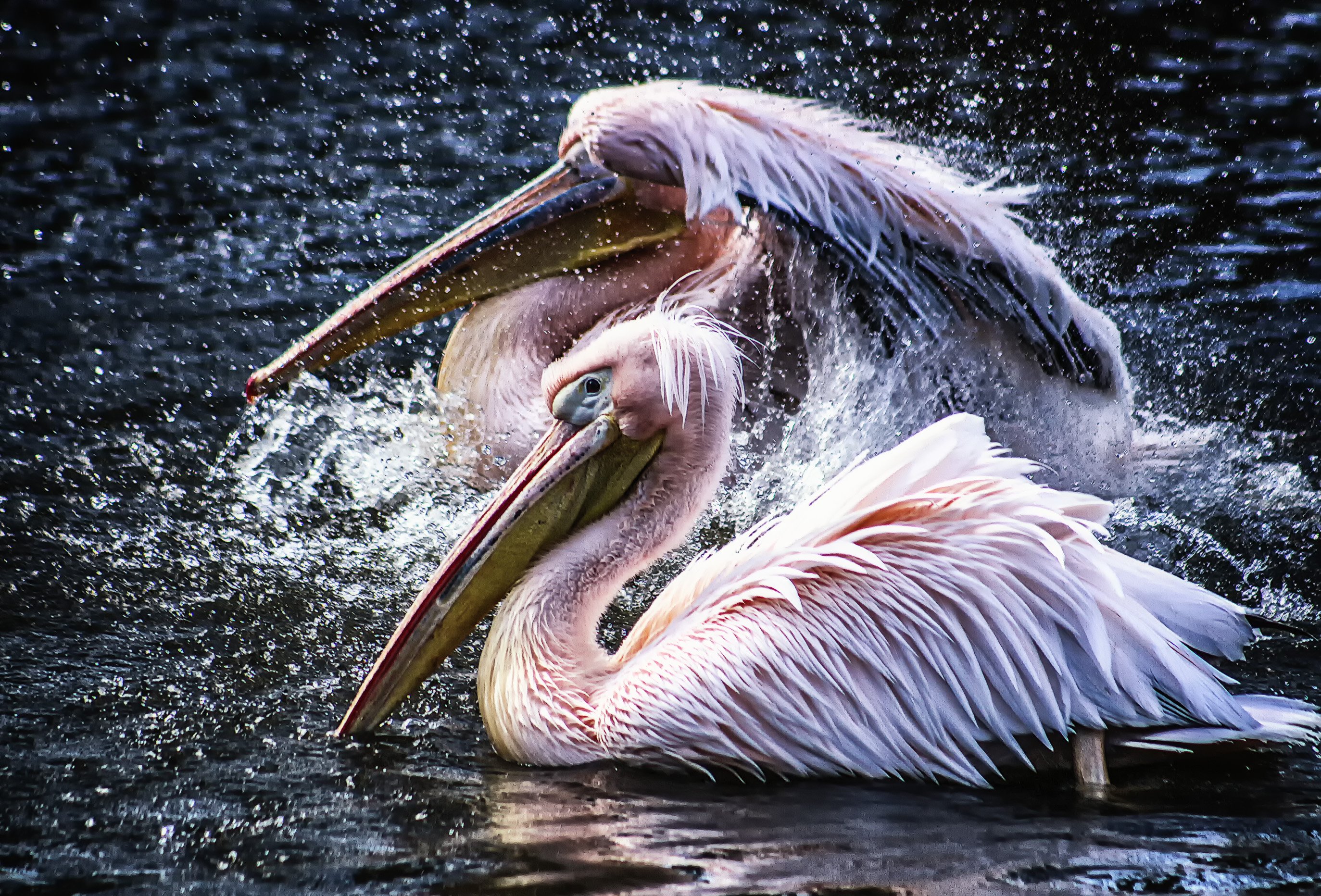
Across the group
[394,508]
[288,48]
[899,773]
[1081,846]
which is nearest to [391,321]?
[394,508]

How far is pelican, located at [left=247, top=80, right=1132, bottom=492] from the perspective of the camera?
433 centimetres

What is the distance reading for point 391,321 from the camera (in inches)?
178

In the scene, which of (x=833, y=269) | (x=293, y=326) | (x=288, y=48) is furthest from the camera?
(x=288, y=48)

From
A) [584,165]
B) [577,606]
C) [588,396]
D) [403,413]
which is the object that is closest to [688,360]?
[588,396]

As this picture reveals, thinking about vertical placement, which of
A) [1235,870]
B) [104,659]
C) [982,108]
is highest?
[982,108]

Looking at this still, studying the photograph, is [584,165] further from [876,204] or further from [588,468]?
[588,468]

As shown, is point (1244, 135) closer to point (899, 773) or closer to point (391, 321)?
point (391, 321)

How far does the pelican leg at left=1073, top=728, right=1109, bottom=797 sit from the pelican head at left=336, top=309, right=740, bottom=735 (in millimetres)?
946

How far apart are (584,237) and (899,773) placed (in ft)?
6.79

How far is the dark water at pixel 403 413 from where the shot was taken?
283 centimetres

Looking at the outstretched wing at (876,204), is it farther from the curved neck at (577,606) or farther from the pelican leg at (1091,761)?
the pelican leg at (1091,761)

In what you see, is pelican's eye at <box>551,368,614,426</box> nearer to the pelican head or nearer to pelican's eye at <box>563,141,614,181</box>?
the pelican head

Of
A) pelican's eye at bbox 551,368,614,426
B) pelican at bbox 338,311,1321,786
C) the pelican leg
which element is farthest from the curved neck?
the pelican leg

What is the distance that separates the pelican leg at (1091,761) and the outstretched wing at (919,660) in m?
0.03
